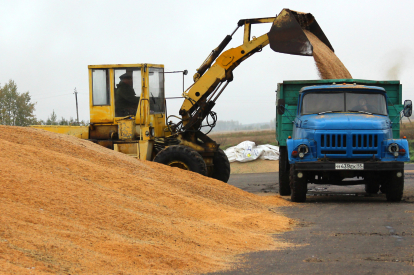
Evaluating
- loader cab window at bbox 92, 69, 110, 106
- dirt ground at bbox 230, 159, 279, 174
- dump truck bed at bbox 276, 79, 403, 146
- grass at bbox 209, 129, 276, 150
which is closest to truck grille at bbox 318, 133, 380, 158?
dump truck bed at bbox 276, 79, 403, 146

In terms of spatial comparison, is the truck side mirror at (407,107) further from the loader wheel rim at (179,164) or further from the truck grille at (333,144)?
the loader wheel rim at (179,164)

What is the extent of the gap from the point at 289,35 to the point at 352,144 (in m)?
4.22

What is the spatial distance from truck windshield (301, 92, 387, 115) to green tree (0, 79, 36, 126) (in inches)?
1403

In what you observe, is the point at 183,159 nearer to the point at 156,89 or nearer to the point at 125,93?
the point at 156,89

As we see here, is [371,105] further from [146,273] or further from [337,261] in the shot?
[146,273]

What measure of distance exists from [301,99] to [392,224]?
533cm

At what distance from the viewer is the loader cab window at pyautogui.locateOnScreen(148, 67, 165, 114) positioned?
16.8m

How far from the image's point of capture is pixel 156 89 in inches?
672

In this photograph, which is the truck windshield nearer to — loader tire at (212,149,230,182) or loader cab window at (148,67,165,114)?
loader tire at (212,149,230,182)

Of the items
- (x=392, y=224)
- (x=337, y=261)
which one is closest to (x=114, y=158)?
(x=392, y=224)

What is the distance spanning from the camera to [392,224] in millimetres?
9984

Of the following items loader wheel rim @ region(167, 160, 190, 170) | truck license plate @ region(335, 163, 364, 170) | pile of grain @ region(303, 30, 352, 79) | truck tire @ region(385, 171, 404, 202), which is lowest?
truck tire @ region(385, 171, 404, 202)

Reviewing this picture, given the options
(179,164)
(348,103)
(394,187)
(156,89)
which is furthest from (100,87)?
(394,187)

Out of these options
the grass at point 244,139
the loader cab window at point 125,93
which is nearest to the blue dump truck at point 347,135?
the loader cab window at point 125,93
